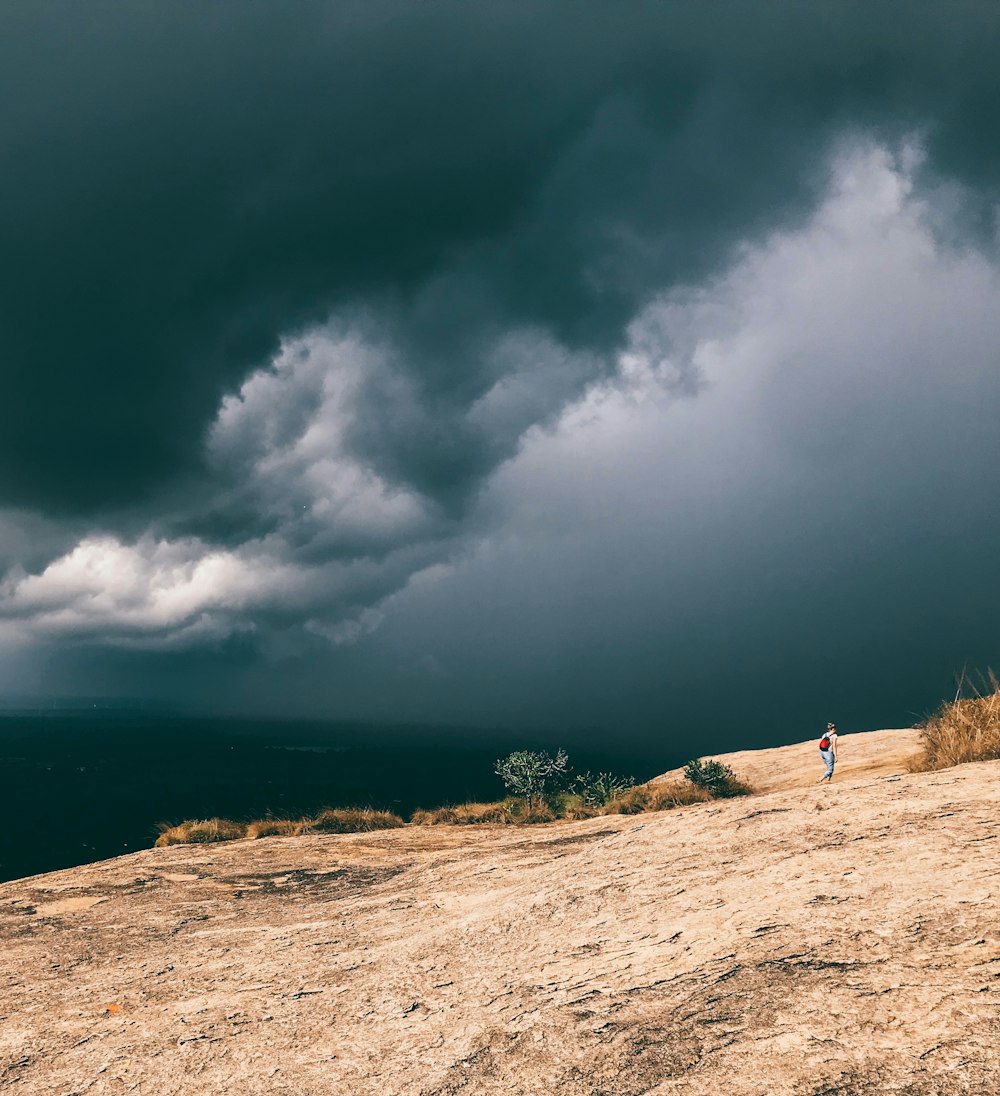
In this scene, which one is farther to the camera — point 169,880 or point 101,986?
point 169,880

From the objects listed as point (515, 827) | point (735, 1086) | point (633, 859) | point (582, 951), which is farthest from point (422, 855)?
point (735, 1086)

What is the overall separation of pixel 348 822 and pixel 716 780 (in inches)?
567

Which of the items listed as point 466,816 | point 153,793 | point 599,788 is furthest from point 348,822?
point 153,793

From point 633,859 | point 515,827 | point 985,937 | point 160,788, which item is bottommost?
point 160,788

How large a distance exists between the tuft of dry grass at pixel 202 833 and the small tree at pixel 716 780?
1509 centimetres

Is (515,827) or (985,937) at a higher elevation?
(985,937)

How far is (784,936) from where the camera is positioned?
5.92 metres

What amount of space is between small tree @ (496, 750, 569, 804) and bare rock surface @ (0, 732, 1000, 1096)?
655 inches

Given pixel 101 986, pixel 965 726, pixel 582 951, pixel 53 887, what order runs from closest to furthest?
1. pixel 582 951
2. pixel 101 986
3. pixel 965 726
4. pixel 53 887

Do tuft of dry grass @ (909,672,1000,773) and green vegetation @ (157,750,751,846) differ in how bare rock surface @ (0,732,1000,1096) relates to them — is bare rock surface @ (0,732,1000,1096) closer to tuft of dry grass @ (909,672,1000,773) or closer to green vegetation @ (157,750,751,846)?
tuft of dry grass @ (909,672,1000,773)

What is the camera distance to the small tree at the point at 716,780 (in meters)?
23.7

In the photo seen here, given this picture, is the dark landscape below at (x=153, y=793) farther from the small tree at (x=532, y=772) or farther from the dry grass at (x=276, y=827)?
the small tree at (x=532, y=772)

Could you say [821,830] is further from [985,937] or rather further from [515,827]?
[515,827]

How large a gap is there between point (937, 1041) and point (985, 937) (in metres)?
1.39
